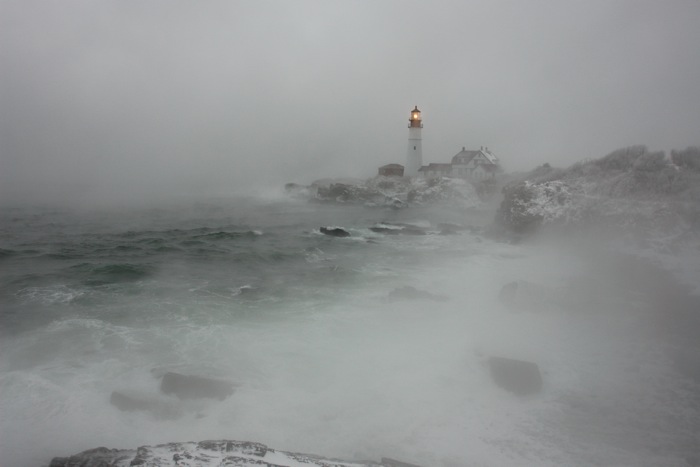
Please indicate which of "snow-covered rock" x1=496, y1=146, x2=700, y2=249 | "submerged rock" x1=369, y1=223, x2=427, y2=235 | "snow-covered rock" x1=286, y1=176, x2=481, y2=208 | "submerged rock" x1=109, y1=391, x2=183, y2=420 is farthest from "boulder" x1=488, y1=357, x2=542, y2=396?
"snow-covered rock" x1=286, y1=176, x2=481, y2=208

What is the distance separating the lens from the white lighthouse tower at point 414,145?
6950 cm

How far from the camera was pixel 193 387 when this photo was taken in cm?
966

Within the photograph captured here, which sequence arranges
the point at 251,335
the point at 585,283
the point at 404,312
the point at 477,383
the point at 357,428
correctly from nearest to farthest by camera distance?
the point at 357,428 < the point at 477,383 < the point at 251,335 < the point at 404,312 < the point at 585,283

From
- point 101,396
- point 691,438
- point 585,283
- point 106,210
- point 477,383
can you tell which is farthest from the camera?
point 106,210

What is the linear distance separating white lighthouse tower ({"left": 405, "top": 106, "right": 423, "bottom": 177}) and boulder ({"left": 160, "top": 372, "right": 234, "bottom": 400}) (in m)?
65.8

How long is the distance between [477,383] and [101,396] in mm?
9478

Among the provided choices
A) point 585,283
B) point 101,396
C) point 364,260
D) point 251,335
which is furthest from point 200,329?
point 585,283

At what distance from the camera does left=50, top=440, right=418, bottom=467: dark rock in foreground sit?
617cm

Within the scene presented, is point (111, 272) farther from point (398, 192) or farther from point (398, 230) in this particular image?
Result: point (398, 192)

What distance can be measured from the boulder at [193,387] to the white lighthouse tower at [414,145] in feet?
216

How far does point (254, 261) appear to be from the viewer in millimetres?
23797

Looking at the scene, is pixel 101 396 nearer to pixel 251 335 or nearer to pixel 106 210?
pixel 251 335

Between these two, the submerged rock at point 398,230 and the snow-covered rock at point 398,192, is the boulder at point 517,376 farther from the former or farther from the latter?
the snow-covered rock at point 398,192

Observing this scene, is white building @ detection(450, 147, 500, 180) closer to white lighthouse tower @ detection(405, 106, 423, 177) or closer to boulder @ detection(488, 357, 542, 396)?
white lighthouse tower @ detection(405, 106, 423, 177)
